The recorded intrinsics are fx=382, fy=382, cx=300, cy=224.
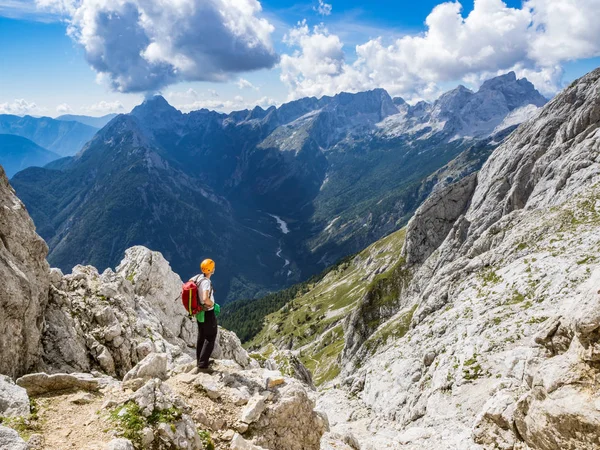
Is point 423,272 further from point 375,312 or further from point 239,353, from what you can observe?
point 239,353

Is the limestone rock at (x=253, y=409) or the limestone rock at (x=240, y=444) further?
the limestone rock at (x=253, y=409)

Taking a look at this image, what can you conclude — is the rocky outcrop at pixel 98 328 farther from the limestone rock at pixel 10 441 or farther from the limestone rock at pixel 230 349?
the limestone rock at pixel 10 441

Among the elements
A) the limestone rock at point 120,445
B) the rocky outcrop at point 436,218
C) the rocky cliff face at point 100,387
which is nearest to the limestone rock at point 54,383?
the rocky cliff face at point 100,387

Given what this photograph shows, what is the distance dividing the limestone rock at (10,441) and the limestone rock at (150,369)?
21.8 ft

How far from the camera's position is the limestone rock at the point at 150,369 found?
56.6ft

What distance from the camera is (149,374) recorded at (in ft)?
56.9

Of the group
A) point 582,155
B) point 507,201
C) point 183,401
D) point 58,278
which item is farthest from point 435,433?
point 507,201

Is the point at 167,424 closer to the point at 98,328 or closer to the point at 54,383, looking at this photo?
the point at 54,383

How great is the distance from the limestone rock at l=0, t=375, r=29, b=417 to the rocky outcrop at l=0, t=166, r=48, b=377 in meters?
4.60

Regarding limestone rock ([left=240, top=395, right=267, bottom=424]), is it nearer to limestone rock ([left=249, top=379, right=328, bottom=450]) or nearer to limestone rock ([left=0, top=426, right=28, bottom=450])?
limestone rock ([left=249, top=379, right=328, bottom=450])

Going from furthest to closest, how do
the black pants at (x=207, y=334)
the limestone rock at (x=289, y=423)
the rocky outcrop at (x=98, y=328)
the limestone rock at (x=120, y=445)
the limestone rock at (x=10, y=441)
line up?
the rocky outcrop at (x=98, y=328), the black pants at (x=207, y=334), the limestone rock at (x=289, y=423), the limestone rock at (x=120, y=445), the limestone rock at (x=10, y=441)

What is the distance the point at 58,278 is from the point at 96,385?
57.0ft

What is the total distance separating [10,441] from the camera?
10.2m

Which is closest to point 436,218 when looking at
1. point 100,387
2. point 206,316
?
point 206,316
